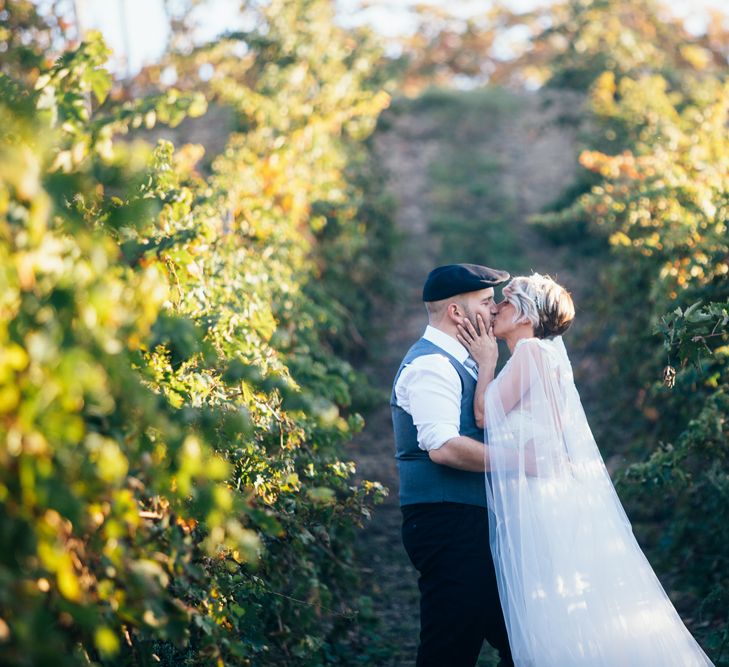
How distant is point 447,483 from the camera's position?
354cm

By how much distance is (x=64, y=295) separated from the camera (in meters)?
1.94

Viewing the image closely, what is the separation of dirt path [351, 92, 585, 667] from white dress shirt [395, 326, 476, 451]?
193 cm

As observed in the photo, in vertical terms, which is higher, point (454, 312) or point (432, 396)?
point (454, 312)

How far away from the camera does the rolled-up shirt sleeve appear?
11.1 feet

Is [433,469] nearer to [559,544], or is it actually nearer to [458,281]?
[559,544]

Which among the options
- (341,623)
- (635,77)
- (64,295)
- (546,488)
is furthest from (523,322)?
(635,77)

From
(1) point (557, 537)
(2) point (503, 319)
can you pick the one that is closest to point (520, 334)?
(2) point (503, 319)

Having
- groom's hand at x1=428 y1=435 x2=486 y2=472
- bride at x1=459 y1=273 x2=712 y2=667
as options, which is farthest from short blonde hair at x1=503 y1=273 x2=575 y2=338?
groom's hand at x1=428 y1=435 x2=486 y2=472

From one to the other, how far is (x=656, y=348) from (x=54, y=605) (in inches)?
214

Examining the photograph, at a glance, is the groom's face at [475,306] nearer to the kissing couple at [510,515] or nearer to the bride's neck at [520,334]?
the kissing couple at [510,515]

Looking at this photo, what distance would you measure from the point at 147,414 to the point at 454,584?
6.14 ft

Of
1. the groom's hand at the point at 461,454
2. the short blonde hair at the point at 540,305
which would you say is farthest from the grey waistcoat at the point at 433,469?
the short blonde hair at the point at 540,305

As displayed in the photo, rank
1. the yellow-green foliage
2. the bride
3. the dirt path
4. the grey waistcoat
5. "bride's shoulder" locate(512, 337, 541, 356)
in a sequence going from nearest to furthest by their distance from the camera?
the bride → the grey waistcoat → "bride's shoulder" locate(512, 337, 541, 356) → the yellow-green foliage → the dirt path

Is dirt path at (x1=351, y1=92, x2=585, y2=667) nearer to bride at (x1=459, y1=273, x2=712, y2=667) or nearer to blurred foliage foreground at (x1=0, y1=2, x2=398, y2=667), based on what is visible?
blurred foliage foreground at (x1=0, y1=2, x2=398, y2=667)
